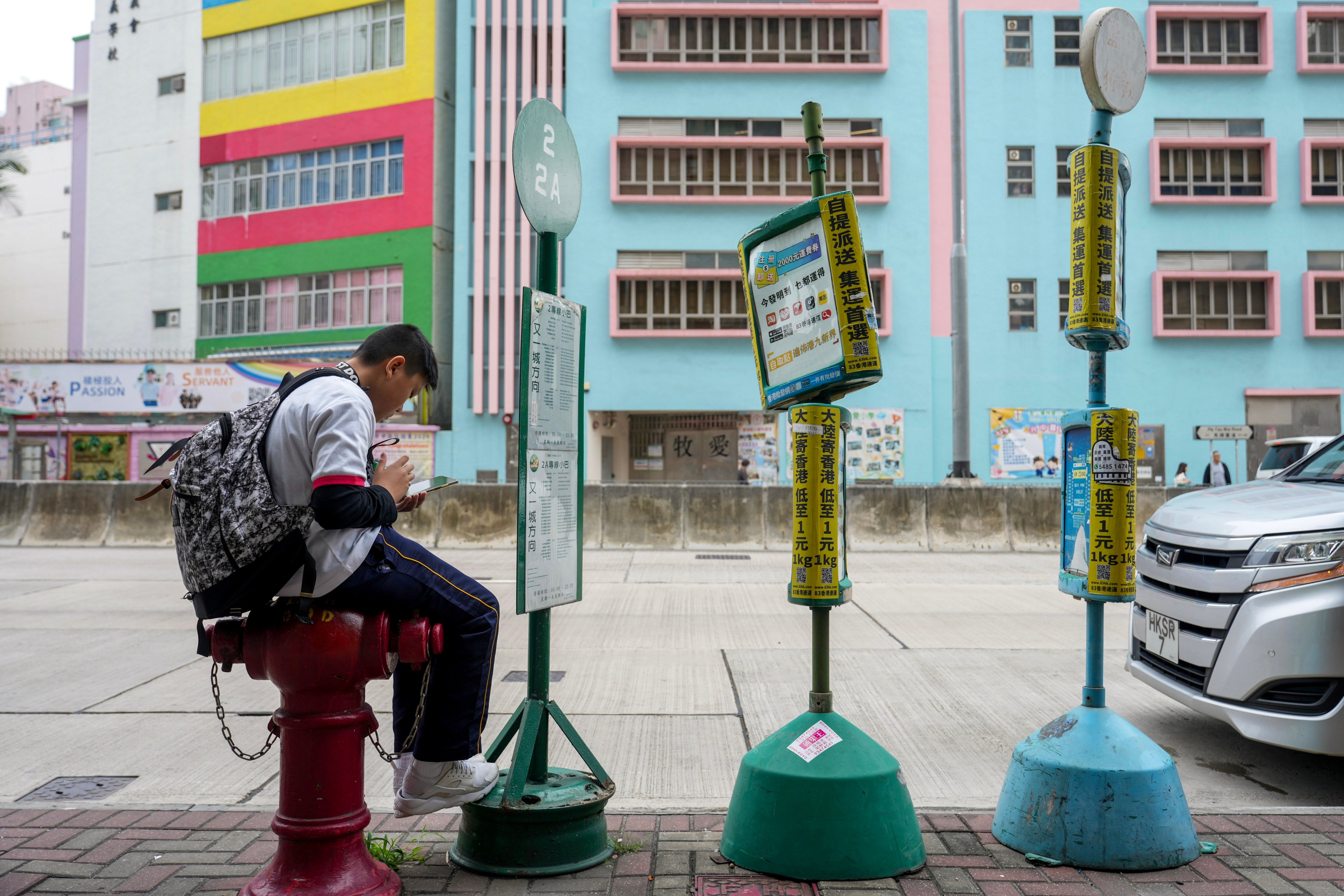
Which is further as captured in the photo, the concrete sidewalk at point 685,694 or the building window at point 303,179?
the building window at point 303,179

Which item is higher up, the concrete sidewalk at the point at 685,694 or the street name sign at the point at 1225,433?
the street name sign at the point at 1225,433

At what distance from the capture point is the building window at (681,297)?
27.9m

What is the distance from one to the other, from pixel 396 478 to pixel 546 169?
48.5 inches

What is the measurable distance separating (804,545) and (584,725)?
2.44 meters

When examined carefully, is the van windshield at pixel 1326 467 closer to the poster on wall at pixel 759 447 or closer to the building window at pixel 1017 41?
the poster on wall at pixel 759 447

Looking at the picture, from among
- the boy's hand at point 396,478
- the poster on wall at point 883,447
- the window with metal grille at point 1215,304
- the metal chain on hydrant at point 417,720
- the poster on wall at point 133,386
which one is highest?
the window with metal grille at point 1215,304

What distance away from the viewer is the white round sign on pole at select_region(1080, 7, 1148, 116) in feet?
10.9

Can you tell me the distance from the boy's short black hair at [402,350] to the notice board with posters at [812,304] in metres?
1.06

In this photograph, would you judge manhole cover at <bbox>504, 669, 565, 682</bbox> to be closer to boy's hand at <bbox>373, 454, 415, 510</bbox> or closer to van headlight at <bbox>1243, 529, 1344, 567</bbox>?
boy's hand at <bbox>373, 454, 415, 510</bbox>

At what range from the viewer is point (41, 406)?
24.8 metres

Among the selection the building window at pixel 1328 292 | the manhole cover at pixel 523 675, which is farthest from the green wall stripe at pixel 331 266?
the building window at pixel 1328 292

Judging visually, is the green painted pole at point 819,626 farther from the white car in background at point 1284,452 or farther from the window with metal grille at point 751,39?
the window with metal grille at point 751,39

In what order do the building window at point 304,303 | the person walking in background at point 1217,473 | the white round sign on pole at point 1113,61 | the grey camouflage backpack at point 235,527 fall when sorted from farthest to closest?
the building window at point 304,303 < the person walking in background at point 1217,473 < the white round sign on pole at point 1113,61 < the grey camouflage backpack at point 235,527

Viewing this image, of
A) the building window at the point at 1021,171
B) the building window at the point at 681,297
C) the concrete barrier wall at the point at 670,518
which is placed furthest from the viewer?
the building window at the point at 1021,171
